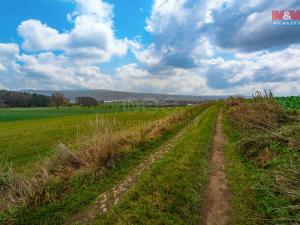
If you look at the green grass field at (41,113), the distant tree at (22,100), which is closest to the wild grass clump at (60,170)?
the green grass field at (41,113)

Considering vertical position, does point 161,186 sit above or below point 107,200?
above

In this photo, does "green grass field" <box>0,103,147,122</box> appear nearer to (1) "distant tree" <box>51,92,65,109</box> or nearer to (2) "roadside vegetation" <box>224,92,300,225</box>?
(1) "distant tree" <box>51,92,65,109</box>

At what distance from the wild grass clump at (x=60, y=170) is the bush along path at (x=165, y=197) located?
1.53 meters

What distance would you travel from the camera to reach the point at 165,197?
13.2ft

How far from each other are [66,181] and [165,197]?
2.75 metres

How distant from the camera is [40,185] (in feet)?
14.7

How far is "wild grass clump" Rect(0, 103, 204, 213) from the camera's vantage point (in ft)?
13.8

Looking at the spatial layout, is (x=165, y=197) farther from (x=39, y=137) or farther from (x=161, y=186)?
(x=39, y=137)

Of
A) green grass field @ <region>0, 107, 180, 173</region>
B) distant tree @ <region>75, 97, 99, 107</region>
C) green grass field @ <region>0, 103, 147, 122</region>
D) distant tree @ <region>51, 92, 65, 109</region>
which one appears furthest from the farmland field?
distant tree @ <region>51, 92, 65, 109</region>

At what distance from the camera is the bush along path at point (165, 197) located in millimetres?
3422

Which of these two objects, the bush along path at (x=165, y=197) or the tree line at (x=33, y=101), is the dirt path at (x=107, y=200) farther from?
the tree line at (x=33, y=101)

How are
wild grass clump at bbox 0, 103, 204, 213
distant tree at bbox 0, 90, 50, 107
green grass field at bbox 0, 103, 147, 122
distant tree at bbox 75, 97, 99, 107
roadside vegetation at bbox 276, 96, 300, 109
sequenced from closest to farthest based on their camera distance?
wild grass clump at bbox 0, 103, 204, 213 < roadside vegetation at bbox 276, 96, 300, 109 < green grass field at bbox 0, 103, 147, 122 < distant tree at bbox 0, 90, 50, 107 < distant tree at bbox 75, 97, 99, 107

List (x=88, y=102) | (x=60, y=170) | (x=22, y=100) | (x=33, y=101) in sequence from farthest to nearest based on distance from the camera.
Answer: (x=88, y=102) → (x=33, y=101) → (x=22, y=100) → (x=60, y=170)

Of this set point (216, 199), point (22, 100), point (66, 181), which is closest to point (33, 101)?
point (22, 100)
